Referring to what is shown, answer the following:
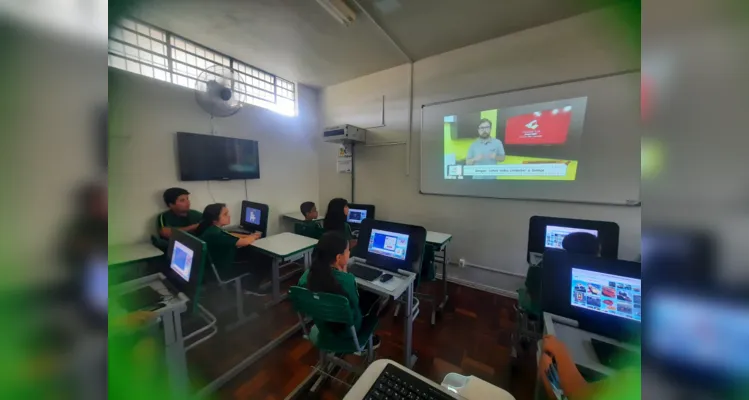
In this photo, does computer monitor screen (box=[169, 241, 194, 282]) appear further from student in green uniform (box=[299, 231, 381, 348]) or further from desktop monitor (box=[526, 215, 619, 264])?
desktop monitor (box=[526, 215, 619, 264])

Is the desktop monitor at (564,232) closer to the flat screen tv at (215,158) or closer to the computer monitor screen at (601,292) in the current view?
the computer monitor screen at (601,292)

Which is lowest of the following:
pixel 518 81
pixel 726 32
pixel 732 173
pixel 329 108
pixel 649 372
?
pixel 649 372

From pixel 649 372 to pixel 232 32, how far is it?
11.4ft

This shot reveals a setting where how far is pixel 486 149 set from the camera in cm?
276

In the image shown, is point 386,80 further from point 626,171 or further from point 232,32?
point 626,171

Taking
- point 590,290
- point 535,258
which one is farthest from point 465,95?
point 590,290

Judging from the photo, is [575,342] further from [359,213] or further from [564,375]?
[359,213]

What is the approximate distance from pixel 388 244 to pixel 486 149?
5.91 feet

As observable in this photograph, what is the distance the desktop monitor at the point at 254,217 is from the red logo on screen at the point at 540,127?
301cm

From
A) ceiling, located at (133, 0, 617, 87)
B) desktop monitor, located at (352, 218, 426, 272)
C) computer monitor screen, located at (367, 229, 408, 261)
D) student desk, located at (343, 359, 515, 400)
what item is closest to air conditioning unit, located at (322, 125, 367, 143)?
ceiling, located at (133, 0, 617, 87)

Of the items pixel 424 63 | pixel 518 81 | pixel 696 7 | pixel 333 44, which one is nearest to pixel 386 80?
pixel 424 63

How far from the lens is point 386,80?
136 inches

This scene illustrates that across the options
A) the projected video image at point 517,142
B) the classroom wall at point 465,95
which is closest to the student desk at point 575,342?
the classroom wall at point 465,95

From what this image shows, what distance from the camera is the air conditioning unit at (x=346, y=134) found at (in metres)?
3.39
